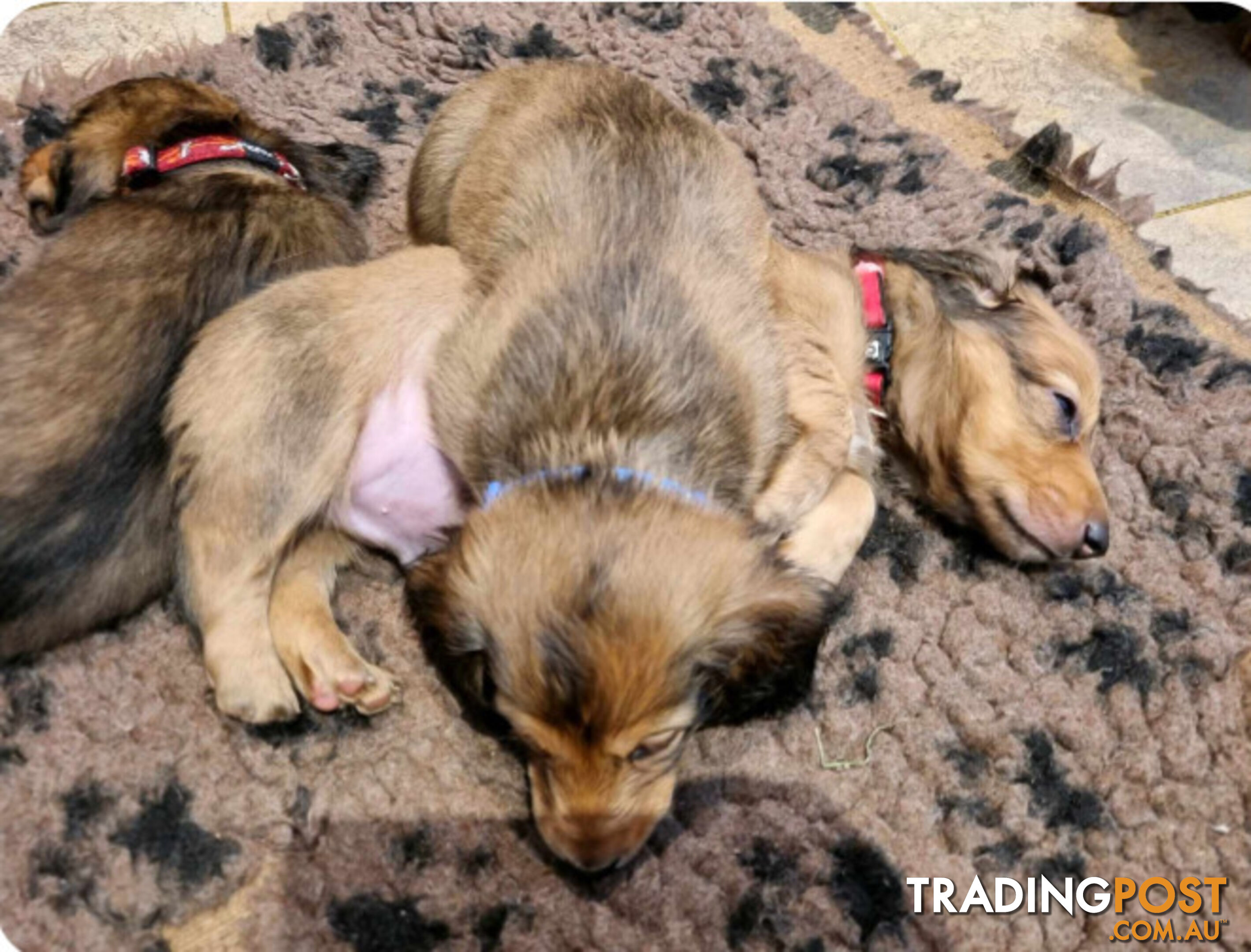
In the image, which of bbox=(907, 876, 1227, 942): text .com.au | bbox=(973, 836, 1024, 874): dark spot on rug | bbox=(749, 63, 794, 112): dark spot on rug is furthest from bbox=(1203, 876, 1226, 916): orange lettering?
bbox=(749, 63, 794, 112): dark spot on rug

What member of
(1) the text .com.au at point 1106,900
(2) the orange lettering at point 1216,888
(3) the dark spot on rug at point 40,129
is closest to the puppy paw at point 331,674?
(1) the text .com.au at point 1106,900

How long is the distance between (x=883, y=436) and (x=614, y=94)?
1.20 m

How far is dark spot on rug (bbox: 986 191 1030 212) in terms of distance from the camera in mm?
3609

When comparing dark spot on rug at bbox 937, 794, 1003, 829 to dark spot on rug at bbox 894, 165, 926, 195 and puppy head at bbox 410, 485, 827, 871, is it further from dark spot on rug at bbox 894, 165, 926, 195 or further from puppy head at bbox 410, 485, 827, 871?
dark spot on rug at bbox 894, 165, 926, 195

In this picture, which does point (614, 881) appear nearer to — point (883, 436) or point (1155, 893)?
point (1155, 893)

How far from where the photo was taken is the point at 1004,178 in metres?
3.89

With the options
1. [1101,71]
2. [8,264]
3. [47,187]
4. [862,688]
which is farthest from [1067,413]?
[8,264]

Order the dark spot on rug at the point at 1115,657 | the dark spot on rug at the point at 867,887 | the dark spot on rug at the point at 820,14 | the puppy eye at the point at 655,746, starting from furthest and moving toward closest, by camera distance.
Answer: the dark spot on rug at the point at 820,14, the dark spot on rug at the point at 1115,657, the dark spot on rug at the point at 867,887, the puppy eye at the point at 655,746

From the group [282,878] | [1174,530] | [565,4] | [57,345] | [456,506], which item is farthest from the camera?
[565,4]

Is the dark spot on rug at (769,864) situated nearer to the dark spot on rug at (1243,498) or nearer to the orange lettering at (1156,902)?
the orange lettering at (1156,902)

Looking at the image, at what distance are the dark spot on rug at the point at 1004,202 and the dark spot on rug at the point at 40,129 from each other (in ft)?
9.97

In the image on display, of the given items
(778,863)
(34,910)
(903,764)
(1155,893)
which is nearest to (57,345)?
(34,910)

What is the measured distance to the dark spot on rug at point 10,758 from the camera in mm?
2230

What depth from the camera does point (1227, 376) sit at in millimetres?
3146
